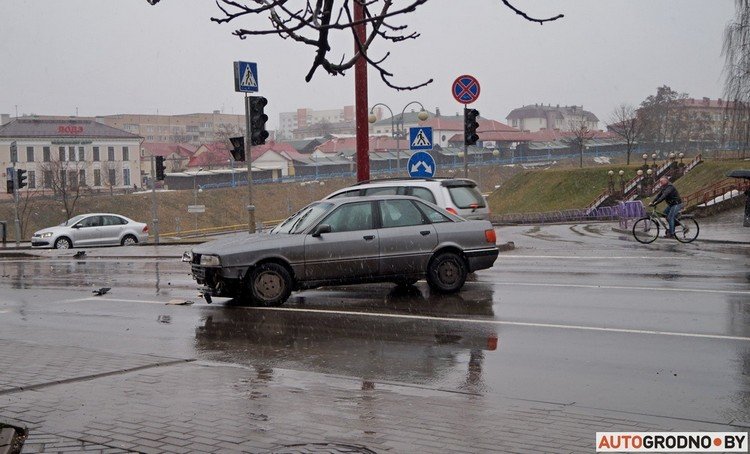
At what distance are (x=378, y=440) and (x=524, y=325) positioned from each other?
17.4ft

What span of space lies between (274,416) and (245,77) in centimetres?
1590

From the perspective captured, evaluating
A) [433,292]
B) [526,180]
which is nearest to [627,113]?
[526,180]

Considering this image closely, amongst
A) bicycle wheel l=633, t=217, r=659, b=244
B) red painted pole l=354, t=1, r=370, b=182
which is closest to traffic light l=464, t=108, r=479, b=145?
red painted pole l=354, t=1, r=370, b=182

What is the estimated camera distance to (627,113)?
358 feet

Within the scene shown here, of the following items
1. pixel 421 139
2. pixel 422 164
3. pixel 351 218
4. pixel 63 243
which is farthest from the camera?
pixel 63 243

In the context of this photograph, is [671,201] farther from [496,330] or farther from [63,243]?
[63,243]

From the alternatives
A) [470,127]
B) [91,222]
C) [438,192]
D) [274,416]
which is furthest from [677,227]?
[91,222]

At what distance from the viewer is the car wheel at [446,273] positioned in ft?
46.2

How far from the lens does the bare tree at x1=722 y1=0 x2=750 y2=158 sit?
156 ft

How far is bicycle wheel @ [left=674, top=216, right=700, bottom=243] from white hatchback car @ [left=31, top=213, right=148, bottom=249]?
21.2 m

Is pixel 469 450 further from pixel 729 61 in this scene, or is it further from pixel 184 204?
pixel 184 204

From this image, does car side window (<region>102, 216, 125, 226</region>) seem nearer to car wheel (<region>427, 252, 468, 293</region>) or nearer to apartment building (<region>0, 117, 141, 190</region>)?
car wheel (<region>427, 252, 468, 293</region>)

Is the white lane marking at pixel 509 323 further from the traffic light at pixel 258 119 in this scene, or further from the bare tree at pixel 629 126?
the bare tree at pixel 629 126

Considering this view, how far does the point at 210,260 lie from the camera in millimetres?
13250
